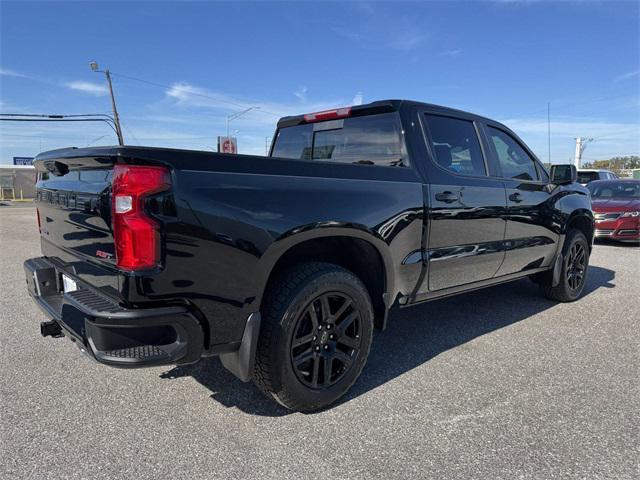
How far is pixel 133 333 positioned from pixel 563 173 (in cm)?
434

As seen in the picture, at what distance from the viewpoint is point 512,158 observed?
173 inches

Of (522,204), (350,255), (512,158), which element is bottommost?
(350,255)

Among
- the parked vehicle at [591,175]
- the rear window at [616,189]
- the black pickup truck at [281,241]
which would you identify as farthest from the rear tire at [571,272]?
the parked vehicle at [591,175]

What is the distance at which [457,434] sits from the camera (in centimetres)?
253

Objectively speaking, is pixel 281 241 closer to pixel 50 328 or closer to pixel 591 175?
pixel 50 328

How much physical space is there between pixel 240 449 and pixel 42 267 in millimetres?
1762

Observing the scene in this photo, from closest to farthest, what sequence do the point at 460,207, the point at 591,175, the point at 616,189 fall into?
the point at 460,207 < the point at 616,189 < the point at 591,175

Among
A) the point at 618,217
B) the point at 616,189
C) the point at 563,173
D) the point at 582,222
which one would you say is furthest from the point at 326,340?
the point at 616,189

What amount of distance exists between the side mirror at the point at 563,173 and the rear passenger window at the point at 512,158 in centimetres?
22

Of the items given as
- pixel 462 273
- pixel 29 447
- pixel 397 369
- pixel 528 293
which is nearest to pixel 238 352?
pixel 29 447

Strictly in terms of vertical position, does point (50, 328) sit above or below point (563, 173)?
below

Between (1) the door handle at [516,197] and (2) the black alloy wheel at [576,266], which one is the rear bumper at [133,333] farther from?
(2) the black alloy wheel at [576,266]

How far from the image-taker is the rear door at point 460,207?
3.42 m

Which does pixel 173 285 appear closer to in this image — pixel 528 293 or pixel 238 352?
pixel 238 352
